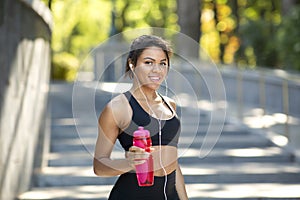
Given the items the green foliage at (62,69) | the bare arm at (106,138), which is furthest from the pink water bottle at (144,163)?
the green foliage at (62,69)

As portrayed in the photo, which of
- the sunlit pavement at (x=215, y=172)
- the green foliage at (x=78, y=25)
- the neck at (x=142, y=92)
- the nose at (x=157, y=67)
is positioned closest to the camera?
the nose at (x=157, y=67)

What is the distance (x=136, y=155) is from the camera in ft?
11.5

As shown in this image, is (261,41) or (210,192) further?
(261,41)

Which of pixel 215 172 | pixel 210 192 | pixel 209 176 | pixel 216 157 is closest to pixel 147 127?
pixel 210 192

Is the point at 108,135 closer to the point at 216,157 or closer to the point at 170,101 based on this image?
the point at 170,101

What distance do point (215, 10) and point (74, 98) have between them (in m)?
33.1

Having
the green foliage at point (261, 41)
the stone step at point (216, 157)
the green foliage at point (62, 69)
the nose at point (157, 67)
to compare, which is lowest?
the nose at point (157, 67)

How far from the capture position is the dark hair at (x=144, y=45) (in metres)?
3.71

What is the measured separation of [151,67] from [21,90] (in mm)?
5540

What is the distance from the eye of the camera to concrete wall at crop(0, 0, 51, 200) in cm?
810

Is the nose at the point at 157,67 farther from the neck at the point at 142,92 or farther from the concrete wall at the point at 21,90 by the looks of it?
the concrete wall at the point at 21,90

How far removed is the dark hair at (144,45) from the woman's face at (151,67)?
17mm

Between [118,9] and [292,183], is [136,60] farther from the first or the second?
[118,9]

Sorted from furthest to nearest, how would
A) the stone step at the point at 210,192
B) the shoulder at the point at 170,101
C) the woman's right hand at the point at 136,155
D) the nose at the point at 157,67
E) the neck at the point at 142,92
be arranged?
the stone step at the point at 210,192 → the shoulder at the point at 170,101 → the neck at the point at 142,92 → the nose at the point at 157,67 → the woman's right hand at the point at 136,155
